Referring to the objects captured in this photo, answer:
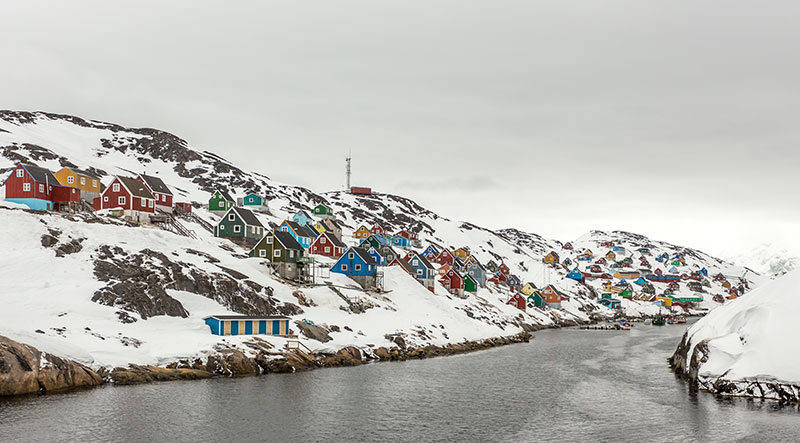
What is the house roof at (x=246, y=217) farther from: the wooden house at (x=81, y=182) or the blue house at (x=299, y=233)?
the wooden house at (x=81, y=182)

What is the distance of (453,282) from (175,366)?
82562 millimetres

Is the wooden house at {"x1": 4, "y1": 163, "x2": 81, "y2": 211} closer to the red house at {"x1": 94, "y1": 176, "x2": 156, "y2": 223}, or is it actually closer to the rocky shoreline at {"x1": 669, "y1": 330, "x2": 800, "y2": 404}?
the red house at {"x1": 94, "y1": 176, "x2": 156, "y2": 223}

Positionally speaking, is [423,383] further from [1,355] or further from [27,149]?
[27,149]

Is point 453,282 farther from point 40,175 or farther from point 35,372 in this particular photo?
point 35,372

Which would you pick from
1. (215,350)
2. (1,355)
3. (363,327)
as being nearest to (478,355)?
(363,327)

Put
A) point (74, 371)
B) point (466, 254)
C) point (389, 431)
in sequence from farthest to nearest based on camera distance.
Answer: point (466, 254), point (74, 371), point (389, 431)

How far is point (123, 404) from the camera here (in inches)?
1657

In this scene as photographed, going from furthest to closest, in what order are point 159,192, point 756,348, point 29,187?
point 159,192, point 29,187, point 756,348

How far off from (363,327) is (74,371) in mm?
37130

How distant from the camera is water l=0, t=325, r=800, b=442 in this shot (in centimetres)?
3716

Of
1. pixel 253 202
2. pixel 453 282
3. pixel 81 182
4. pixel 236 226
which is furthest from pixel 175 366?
pixel 253 202

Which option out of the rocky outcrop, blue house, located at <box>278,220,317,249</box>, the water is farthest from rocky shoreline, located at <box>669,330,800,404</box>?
blue house, located at <box>278,220,317,249</box>

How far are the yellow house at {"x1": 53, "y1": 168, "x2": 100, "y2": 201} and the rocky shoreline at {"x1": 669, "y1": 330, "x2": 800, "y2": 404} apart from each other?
9405cm

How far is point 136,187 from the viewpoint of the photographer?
95.2m
